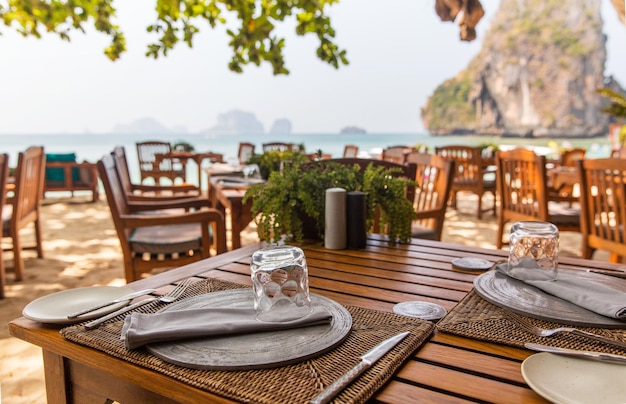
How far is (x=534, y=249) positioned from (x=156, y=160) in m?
6.59

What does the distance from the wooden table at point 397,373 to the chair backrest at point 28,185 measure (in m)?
2.53

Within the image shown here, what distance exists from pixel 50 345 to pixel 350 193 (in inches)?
37.1

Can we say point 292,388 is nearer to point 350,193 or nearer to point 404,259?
point 404,259

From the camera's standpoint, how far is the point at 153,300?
946 mm

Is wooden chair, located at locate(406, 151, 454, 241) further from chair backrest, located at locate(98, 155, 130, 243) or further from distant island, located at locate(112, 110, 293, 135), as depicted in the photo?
distant island, located at locate(112, 110, 293, 135)

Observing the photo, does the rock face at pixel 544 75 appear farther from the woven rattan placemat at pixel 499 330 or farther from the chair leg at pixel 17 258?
the woven rattan placemat at pixel 499 330

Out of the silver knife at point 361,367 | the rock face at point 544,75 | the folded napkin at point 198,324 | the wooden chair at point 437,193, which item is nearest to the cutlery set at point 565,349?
the silver knife at point 361,367

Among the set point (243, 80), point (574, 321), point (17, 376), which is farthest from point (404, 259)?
point (243, 80)

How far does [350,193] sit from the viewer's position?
58.9 inches

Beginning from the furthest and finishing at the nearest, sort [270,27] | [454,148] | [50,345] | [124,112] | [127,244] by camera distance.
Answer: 1. [124,112]
2. [454,148]
3. [270,27]
4. [127,244]
5. [50,345]

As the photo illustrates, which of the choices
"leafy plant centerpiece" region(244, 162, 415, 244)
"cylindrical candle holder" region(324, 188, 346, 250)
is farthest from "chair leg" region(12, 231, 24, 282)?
"cylindrical candle holder" region(324, 188, 346, 250)

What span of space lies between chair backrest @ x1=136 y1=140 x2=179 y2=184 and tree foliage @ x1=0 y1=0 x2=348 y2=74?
115 inches

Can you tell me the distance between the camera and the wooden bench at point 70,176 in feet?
24.2

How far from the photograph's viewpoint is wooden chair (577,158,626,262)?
8.07 ft
